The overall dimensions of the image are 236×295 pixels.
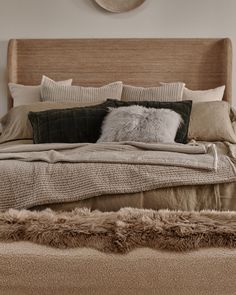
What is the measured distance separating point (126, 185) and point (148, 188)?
8 cm

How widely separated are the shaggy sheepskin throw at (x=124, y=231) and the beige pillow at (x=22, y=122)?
4.68ft

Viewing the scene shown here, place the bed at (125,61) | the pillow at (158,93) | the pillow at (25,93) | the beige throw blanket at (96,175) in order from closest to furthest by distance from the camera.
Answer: the beige throw blanket at (96,175) → the pillow at (158,93) → the pillow at (25,93) → the bed at (125,61)

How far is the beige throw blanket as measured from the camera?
1.68 meters

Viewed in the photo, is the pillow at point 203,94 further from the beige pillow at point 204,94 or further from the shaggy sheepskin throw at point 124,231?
the shaggy sheepskin throw at point 124,231

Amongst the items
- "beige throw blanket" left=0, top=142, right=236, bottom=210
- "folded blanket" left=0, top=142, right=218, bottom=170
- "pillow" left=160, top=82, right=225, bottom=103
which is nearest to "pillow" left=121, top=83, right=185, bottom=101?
"pillow" left=160, top=82, right=225, bottom=103

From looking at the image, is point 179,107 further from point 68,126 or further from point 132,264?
point 132,264

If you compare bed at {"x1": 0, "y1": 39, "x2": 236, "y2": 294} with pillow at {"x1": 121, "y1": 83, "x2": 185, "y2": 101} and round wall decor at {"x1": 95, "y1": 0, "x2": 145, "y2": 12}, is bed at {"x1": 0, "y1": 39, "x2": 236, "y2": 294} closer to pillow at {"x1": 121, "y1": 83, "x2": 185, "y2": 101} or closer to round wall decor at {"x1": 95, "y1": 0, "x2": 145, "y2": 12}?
pillow at {"x1": 121, "y1": 83, "x2": 185, "y2": 101}

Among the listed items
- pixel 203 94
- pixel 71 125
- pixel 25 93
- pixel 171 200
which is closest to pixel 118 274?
pixel 171 200

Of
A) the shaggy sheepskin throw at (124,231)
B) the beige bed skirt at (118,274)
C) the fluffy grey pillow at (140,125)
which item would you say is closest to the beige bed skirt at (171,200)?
the shaggy sheepskin throw at (124,231)

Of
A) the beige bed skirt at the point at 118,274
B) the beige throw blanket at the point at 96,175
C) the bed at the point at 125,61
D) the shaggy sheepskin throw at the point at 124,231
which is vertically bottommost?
the beige bed skirt at the point at 118,274

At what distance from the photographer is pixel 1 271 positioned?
1.49m

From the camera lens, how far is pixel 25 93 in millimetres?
3439

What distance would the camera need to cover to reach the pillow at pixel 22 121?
2957mm

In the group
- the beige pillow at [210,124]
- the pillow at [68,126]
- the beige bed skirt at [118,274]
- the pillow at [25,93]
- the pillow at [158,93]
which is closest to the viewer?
the beige bed skirt at [118,274]
